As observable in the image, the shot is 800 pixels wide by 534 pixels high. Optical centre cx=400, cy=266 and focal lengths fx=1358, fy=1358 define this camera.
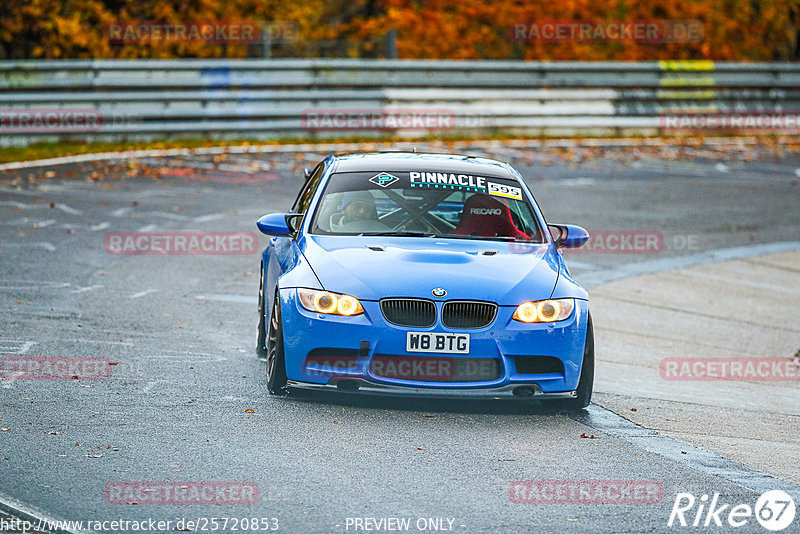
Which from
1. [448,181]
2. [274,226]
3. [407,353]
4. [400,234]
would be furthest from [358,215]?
[407,353]

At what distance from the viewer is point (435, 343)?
771cm

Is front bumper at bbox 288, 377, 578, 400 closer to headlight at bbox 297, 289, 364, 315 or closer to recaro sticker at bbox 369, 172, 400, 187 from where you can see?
headlight at bbox 297, 289, 364, 315

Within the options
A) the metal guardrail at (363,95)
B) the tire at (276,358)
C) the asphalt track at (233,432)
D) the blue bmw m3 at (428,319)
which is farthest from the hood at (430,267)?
the metal guardrail at (363,95)

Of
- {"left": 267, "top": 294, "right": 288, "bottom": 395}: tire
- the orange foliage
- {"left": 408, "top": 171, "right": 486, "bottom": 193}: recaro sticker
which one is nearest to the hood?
{"left": 267, "top": 294, "right": 288, "bottom": 395}: tire

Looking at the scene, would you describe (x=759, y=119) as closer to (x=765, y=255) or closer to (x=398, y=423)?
(x=765, y=255)

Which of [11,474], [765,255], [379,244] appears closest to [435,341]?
[379,244]

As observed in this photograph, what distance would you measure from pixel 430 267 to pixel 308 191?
2042mm

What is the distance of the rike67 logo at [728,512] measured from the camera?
602cm

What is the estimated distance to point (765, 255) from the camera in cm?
1549

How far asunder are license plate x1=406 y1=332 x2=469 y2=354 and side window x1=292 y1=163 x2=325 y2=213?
2.05m

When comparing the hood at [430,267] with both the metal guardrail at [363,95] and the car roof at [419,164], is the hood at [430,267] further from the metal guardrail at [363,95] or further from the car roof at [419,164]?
the metal guardrail at [363,95]

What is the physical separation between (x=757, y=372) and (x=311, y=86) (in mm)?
14358

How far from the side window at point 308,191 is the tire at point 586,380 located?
7.77 feet

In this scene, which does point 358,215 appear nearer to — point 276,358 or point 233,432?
point 276,358
